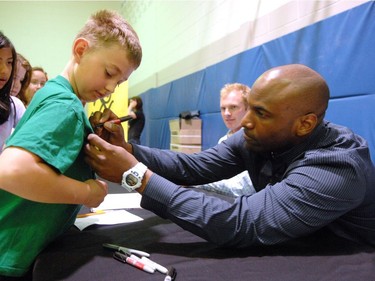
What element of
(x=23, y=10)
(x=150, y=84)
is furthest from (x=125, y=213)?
(x=23, y=10)

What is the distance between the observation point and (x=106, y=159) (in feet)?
2.81

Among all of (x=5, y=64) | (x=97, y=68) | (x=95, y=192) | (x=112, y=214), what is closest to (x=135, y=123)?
(x=5, y=64)

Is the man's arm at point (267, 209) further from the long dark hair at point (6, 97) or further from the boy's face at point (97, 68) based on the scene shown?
the long dark hair at point (6, 97)

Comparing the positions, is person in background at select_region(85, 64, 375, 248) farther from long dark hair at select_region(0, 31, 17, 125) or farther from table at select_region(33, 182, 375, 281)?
long dark hair at select_region(0, 31, 17, 125)

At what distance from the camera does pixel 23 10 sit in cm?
641

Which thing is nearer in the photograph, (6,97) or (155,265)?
(155,265)

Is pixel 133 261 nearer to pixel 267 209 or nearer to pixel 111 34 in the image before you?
pixel 267 209

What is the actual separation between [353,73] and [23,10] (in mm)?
6671

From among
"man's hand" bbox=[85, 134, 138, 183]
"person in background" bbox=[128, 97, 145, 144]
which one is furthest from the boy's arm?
"person in background" bbox=[128, 97, 145, 144]

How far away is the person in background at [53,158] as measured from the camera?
0.68 metres

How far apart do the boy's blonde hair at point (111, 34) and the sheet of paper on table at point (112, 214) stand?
1.75 ft

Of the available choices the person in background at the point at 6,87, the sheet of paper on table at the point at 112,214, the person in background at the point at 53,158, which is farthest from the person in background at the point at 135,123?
the person in background at the point at 53,158

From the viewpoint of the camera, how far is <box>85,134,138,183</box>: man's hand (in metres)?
0.85

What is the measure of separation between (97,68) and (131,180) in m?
0.33
